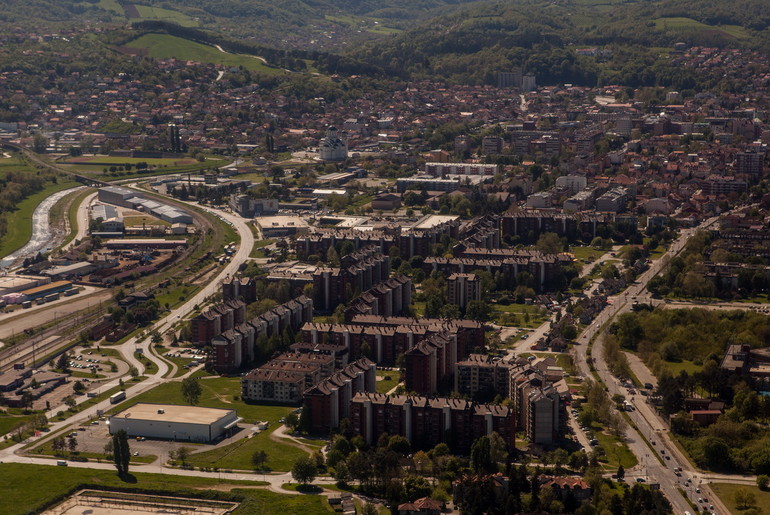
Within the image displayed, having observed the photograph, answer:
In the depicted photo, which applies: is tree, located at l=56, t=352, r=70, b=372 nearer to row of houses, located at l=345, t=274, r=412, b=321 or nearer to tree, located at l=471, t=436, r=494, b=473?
row of houses, located at l=345, t=274, r=412, b=321

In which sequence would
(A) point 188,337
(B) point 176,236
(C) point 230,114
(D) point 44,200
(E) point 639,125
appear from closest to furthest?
(A) point 188,337 < (B) point 176,236 < (D) point 44,200 < (E) point 639,125 < (C) point 230,114

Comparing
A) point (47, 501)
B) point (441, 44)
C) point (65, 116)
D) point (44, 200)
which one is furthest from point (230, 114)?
point (47, 501)

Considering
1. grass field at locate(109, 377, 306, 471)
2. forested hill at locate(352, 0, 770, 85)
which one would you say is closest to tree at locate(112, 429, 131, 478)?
grass field at locate(109, 377, 306, 471)

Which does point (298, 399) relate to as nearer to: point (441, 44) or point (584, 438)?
point (584, 438)

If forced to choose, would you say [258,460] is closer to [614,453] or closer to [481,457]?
[481,457]

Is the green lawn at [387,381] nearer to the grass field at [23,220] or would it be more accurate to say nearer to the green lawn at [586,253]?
the green lawn at [586,253]

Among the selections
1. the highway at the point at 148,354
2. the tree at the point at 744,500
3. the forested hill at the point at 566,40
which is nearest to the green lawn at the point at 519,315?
the highway at the point at 148,354

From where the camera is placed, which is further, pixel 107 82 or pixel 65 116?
pixel 107 82
